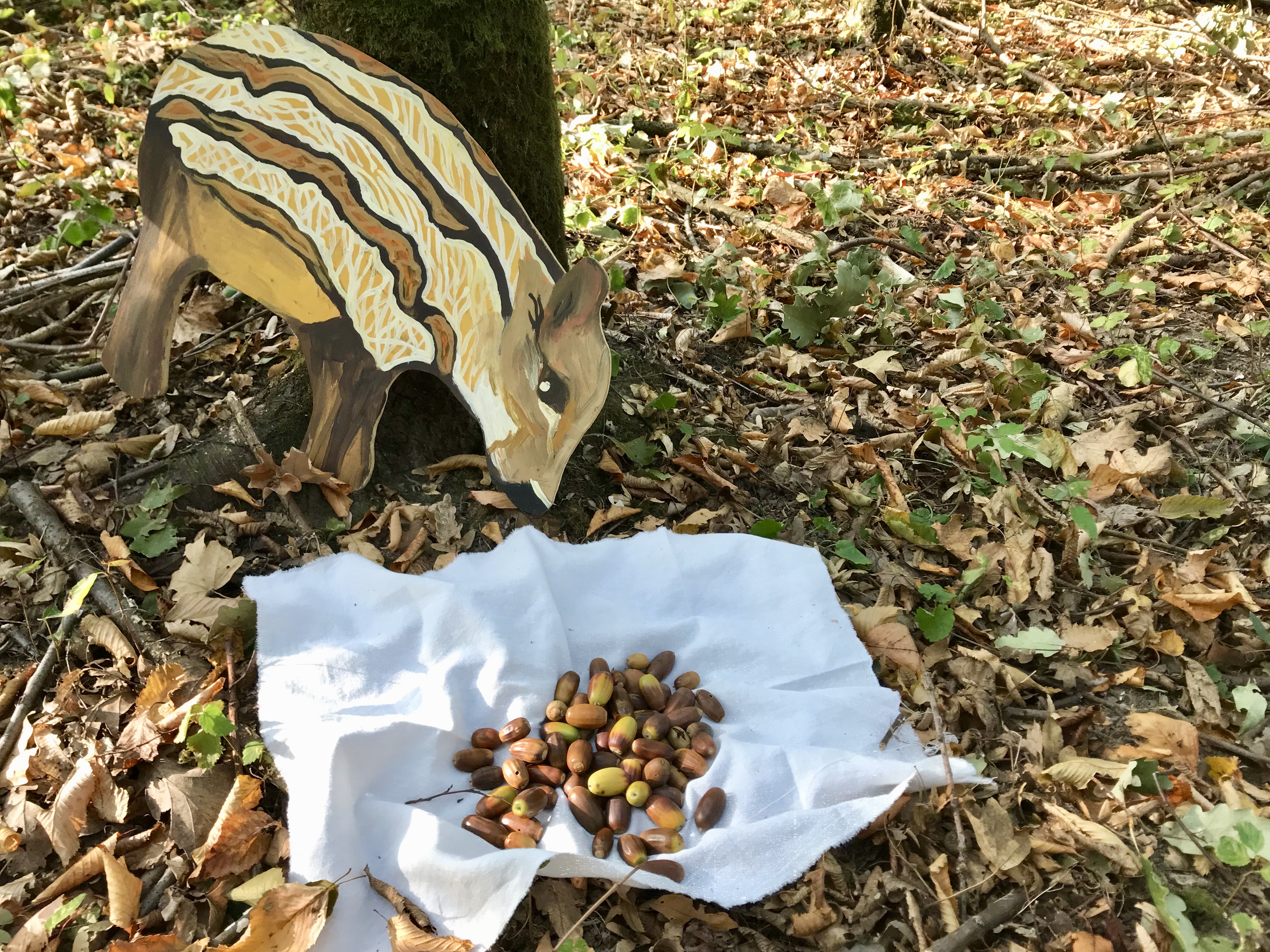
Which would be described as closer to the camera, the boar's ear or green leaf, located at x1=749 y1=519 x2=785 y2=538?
the boar's ear

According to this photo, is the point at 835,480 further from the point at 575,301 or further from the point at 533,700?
the point at 533,700

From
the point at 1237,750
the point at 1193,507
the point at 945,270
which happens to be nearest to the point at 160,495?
the point at 1237,750

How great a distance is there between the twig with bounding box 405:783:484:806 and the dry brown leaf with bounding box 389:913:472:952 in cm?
26

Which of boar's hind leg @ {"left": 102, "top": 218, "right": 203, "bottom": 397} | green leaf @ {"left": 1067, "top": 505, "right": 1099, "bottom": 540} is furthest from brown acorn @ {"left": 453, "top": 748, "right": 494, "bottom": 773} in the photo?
green leaf @ {"left": 1067, "top": 505, "right": 1099, "bottom": 540}

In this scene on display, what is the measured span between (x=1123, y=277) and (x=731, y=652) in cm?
271

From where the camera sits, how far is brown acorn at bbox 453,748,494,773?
66.7 inches

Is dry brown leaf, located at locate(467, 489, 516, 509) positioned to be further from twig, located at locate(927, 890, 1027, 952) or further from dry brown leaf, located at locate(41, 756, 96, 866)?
twig, located at locate(927, 890, 1027, 952)

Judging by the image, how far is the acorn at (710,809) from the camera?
1.61 metres

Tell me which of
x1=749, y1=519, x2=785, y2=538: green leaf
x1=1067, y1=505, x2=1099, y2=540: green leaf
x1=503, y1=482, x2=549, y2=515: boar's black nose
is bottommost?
x1=749, y1=519, x2=785, y2=538: green leaf

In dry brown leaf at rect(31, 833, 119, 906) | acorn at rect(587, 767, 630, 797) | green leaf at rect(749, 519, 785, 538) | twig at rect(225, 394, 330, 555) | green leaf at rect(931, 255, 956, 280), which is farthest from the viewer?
green leaf at rect(931, 255, 956, 280)

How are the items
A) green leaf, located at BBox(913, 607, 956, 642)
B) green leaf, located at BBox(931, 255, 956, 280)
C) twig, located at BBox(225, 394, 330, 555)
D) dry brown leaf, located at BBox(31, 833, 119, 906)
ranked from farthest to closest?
green leaf, located at BBox(931, 255, 956, 280)
twig, located at BBox(225, 394, 330, 555)
green leaf, located at BBox(913, 607, 956, 642)
dry brown leaf, located at BBox(31, 833, 119, 906)

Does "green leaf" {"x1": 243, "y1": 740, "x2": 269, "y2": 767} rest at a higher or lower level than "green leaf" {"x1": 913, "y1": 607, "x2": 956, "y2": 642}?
lower

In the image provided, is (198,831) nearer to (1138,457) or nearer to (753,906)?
(753,906)

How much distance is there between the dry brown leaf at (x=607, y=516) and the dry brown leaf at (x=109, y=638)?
44.7 inches
